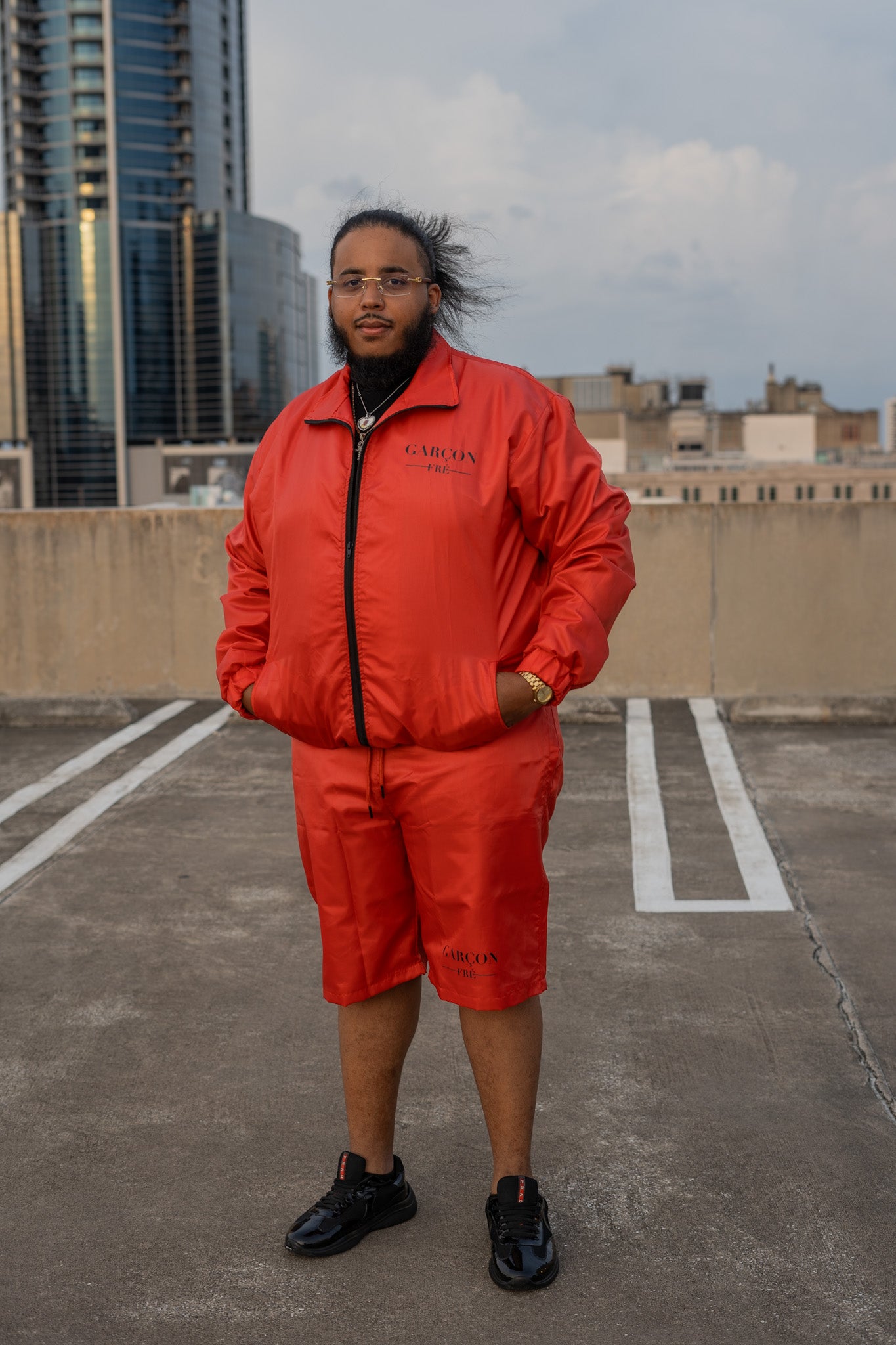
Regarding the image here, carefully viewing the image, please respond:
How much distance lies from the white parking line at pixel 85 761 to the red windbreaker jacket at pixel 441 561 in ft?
13.2

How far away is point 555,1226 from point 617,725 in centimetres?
556

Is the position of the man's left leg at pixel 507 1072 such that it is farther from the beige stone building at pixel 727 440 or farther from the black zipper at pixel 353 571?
the beige stone building at pixel 727 440

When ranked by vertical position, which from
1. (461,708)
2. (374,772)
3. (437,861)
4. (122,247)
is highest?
(122,247)

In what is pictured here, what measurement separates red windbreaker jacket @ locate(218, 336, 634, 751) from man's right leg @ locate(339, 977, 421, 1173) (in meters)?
0.56

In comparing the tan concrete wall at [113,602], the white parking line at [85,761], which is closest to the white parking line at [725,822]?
the white parking line at [85,761]

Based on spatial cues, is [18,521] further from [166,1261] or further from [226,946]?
[166,1261]

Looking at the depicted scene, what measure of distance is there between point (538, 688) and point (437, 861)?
1.26ft

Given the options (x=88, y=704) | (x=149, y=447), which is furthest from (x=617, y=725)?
(x=149, y=447)

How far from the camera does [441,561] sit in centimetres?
248

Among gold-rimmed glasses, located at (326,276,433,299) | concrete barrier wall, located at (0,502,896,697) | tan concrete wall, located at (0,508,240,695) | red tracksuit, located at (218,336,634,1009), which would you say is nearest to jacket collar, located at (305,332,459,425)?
red tracksuit, located at (218,336,634,1009)

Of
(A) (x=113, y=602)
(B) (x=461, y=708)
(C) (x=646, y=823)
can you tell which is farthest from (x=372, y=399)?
(A) (x=113, y=602)

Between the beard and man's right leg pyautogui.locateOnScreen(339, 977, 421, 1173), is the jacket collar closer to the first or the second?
the beard

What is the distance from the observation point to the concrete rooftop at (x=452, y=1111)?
2.45 metres

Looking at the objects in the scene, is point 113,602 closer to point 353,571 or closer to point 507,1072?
point 353,571
